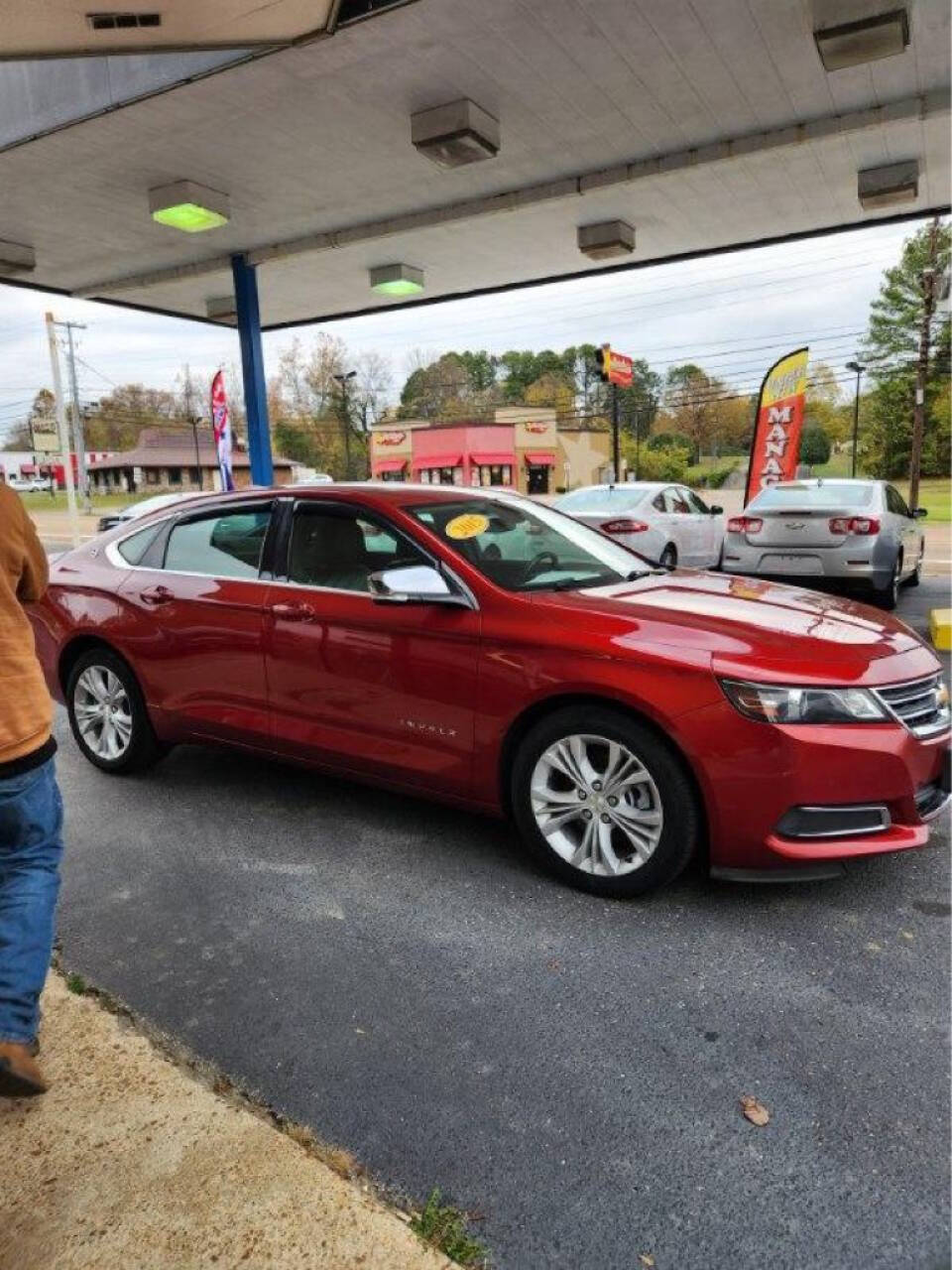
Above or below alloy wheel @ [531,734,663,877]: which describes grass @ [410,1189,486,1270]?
below

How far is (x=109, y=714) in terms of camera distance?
4703 mm

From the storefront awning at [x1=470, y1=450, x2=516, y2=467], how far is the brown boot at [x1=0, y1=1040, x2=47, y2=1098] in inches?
2048

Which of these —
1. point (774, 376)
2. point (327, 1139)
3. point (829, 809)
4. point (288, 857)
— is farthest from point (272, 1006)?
point (774, 376)

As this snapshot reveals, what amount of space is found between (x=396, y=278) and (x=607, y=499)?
3.85m

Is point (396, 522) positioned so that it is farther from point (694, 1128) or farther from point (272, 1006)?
point (694, 1128)

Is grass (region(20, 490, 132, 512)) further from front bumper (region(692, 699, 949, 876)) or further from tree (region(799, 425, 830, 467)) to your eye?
front bumper (region(692, 699, 949, 876))

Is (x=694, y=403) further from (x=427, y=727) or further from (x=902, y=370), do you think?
(x=427, y=727)

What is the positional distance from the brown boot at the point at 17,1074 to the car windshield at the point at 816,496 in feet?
27.9

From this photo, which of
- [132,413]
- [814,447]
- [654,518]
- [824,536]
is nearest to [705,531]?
[654,518]

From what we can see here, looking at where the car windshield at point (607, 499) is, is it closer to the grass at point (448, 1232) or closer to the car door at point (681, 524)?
the car door at point (681, 524)

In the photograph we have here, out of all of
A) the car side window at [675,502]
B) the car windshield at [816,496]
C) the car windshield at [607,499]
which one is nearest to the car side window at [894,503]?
the car windshield at [816,496]

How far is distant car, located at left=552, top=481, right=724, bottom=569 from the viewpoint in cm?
1032

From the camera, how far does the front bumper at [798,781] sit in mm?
2865

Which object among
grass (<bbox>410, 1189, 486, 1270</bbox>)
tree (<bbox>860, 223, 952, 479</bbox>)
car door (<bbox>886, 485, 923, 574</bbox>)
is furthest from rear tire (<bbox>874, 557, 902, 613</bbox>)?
tree (<bbox>860, 223, 952, 479</bbox>)
